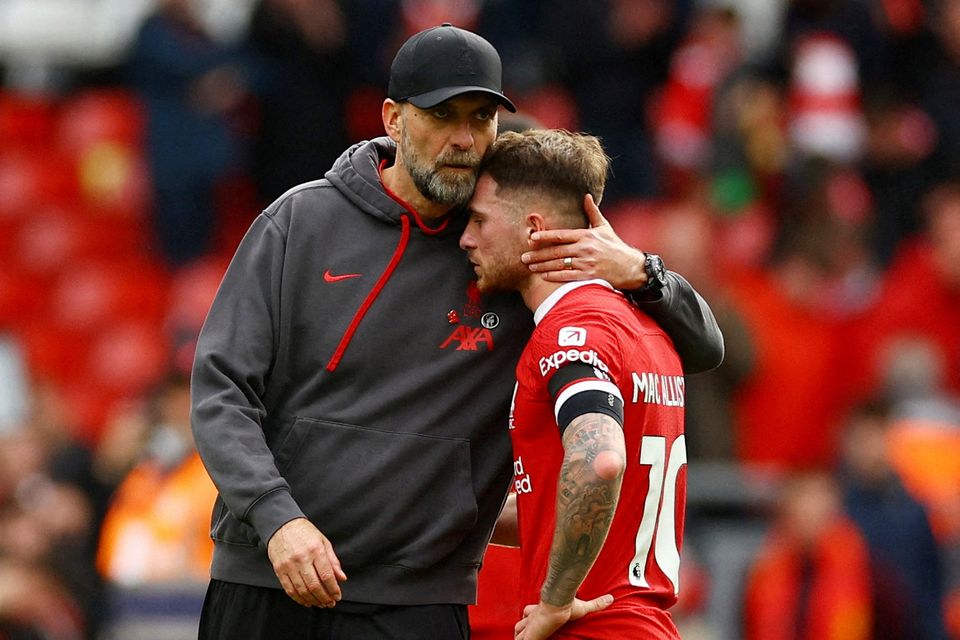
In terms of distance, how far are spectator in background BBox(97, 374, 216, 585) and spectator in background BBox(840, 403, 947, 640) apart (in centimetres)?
338

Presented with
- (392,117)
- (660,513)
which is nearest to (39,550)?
(392,117)

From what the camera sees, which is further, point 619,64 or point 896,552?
point 619,64

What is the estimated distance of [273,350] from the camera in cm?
493

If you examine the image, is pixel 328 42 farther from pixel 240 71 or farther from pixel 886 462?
pixel 886 462

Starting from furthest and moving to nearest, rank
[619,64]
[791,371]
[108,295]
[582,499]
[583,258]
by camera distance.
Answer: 1. [108,295]
2. [619,64]
3. [791,371]
4. [583,258]
5. [582,499]

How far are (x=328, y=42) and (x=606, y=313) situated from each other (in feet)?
26.6

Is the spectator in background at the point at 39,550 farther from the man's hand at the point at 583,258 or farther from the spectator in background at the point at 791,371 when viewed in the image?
the man's hand at the point at 583,258

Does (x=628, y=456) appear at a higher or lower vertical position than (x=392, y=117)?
lower

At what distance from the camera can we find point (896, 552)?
29.4 ft

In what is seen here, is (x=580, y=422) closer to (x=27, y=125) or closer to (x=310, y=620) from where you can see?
(x=310, y=620)

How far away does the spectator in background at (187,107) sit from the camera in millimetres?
12664

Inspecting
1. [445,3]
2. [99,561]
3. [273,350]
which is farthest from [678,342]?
[445,3]

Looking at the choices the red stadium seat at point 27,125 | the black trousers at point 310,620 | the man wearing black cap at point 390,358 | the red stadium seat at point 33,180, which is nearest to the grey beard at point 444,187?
the man wearing black cap at point 390,358

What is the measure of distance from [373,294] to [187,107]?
8.20 m
